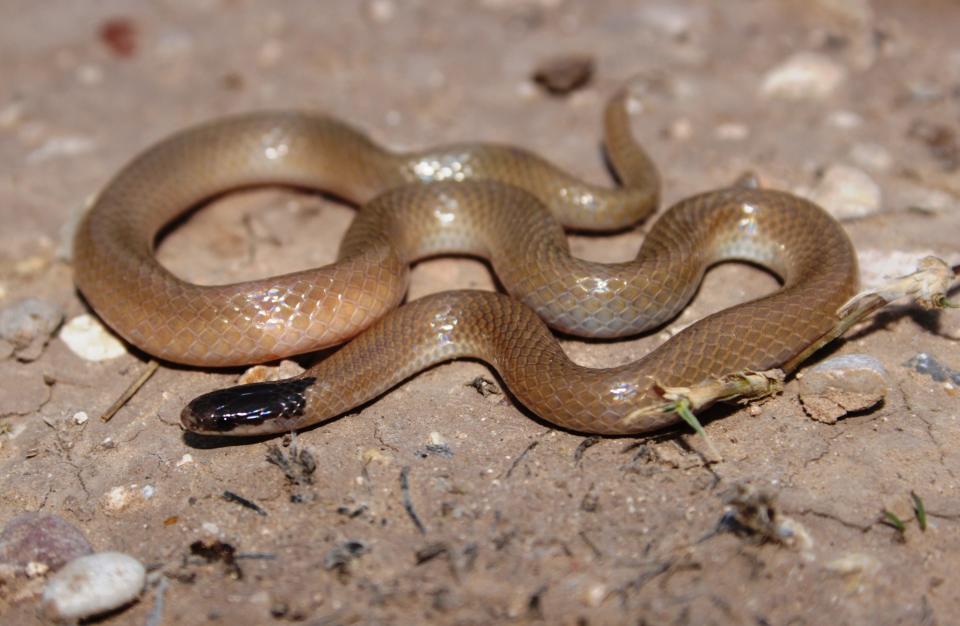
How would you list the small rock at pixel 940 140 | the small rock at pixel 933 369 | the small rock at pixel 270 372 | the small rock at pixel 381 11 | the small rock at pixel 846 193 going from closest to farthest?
the small rock at pixel 933 369
the small rock at pixel 270 372
the small rock at pixel 846 193
the small rock at pixel 940 140
the small rock at pixel 381 11

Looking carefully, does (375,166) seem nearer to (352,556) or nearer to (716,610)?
(352,556)

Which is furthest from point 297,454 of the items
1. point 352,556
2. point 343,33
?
point 343,33

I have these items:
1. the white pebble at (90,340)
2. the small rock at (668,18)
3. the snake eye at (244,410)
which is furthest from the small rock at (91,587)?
the small rock at (668,18)

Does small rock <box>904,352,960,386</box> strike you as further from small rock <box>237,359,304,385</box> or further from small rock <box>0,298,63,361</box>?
small rock <box>0,298,63,361</box>

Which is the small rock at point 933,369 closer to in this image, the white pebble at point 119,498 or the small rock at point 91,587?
the small rock at point 91,587

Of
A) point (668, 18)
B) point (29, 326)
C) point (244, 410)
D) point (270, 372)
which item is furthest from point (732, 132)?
point (29, 326)

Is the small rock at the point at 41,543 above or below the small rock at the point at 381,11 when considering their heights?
below

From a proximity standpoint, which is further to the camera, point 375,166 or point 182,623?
point 375,166
